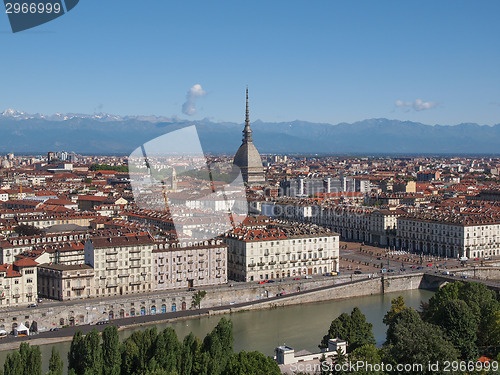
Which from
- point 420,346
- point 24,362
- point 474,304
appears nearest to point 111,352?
point 24,362

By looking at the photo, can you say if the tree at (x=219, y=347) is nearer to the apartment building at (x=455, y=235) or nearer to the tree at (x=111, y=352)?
the tree at (x=111, y=352)

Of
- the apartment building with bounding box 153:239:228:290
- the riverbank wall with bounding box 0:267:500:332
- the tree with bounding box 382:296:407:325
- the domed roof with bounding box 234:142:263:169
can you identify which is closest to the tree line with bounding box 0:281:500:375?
the tree with bounding box 382:296:407:325

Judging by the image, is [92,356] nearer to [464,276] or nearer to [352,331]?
[352,331]

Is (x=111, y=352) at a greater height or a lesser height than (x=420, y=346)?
lesser

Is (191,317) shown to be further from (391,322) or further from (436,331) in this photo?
(436,331)

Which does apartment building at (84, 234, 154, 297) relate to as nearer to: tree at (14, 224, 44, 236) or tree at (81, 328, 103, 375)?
tree at (14, 224, 44, 236)

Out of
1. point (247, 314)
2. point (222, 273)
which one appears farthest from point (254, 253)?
point (247, 314)
